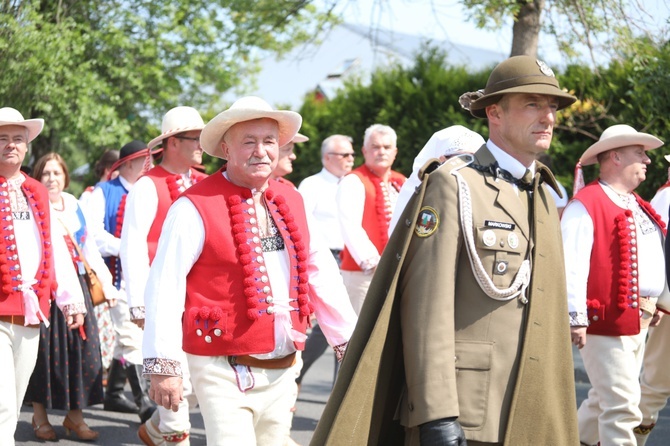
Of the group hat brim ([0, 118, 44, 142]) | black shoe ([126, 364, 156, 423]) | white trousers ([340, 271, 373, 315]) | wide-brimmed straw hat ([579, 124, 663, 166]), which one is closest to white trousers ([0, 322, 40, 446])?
hat brim ([0, 118, 44, 142])

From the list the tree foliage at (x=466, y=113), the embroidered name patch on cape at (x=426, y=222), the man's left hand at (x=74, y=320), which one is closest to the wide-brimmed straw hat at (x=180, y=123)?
the man's left hand at (x=74, y=320)

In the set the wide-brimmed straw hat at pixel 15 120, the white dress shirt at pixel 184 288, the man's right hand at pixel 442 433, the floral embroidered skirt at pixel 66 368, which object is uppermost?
the wide-brimmed straw hat at pixel 15 120

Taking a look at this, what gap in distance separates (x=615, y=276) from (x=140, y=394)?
4372mm

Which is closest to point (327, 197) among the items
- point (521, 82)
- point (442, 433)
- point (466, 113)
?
point (466, 113)

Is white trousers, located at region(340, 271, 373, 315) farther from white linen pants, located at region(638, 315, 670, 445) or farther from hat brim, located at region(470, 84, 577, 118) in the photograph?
hat brim, located at region(470, 84, 577, 118)

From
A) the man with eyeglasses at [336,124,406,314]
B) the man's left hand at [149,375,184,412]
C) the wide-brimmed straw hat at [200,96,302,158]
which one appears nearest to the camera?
the man's left hand at [149,375,184,412]

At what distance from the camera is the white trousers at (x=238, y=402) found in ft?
14.5

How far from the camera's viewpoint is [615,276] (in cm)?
642

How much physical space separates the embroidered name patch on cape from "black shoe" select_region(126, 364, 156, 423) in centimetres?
435

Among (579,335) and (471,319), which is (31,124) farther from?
(471,319)

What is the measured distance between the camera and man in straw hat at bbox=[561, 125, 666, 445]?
247 inches

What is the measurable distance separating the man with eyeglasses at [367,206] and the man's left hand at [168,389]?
4.50m

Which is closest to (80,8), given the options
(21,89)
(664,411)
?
(21,89)

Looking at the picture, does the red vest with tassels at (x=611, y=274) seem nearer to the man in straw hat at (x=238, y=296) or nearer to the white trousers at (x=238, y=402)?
the man in straw hat at (x=238, y=296)
